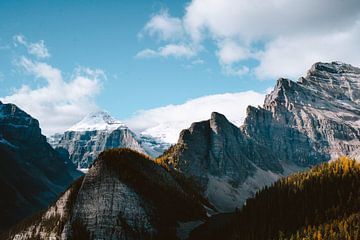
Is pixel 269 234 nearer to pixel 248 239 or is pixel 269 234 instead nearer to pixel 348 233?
pixel 248 239

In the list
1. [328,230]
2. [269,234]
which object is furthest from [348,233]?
[269,234]

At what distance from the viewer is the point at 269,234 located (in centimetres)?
19912

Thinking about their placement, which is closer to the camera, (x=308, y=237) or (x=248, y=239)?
(x=308, y=237)

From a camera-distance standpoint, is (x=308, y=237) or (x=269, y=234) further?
(x=269, y=234)

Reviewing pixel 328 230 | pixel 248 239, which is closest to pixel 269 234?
pixel 248 239

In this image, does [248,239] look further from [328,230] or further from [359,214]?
[359,214]

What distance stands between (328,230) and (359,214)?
15790 millimetres

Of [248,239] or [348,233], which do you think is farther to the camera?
[248,239]

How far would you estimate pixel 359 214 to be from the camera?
19350 centimetres

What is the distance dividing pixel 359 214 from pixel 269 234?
34.3 metres

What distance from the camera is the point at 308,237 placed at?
18350 cm

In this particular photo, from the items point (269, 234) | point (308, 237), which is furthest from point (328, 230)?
point (269, 234)

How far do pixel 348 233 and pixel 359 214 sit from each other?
17310 mm

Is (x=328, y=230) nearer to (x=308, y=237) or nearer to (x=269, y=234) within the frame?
(x=308, y=237)
